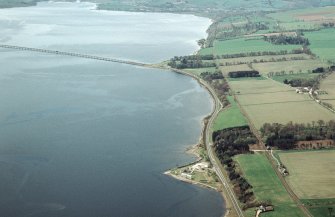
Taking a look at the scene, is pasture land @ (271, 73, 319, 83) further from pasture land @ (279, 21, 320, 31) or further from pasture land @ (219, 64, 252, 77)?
pasture land @ (279, 21, 320, 31)

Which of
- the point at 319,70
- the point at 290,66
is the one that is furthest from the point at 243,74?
the point at 319,70

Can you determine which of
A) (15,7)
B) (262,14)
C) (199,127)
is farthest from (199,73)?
(15,7)

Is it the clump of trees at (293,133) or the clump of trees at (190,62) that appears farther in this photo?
the clump of trees at (190,62)

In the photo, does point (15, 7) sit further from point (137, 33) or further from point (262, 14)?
point (262, 14)

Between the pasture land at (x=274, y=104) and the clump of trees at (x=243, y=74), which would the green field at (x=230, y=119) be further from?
the clump of trees at (x=243, y=74)

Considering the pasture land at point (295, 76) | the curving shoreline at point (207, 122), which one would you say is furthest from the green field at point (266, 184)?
the pasture land at point (295, 76)

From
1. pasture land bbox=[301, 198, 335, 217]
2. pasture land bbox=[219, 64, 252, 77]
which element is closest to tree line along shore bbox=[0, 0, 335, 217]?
pasture land bbox=[301, 198, 335, 217]

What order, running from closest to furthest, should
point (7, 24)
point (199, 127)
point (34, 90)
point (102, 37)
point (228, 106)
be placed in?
point (199, 127) → point (228, 106) → point (34, 90) → point (102, 37) → point (7, 24)
